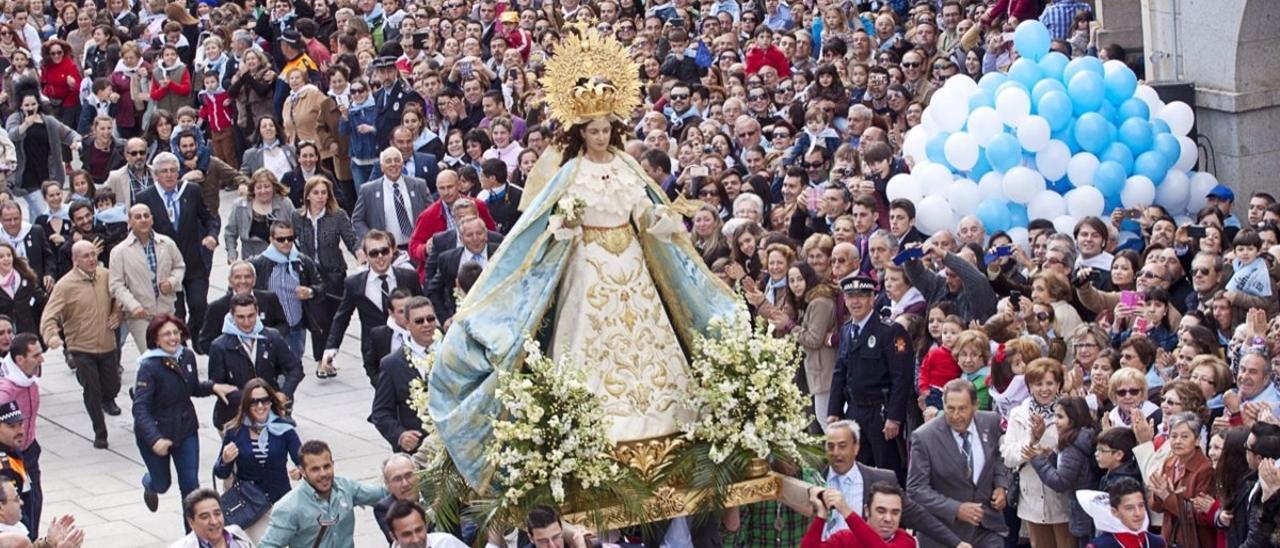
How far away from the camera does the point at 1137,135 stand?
18.1m

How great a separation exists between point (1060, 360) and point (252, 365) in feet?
16.0

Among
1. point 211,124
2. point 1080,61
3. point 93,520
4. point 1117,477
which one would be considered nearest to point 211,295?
point 211,124

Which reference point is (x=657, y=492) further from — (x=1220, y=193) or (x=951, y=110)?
(x=1220, y=193)

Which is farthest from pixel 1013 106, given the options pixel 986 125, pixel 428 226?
pixel 428 226

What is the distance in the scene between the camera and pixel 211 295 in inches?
882

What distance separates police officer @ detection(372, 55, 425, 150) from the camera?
23.1m

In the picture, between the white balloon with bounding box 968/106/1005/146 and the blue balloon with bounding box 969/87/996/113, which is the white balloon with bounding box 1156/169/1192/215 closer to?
the white balloon with bounding box 968/106/1005/146

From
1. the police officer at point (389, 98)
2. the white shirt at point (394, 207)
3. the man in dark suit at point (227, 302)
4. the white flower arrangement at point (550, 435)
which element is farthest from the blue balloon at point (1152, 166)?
the white flower arrangement at point (550, 435)

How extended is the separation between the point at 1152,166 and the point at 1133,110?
49 centimetres

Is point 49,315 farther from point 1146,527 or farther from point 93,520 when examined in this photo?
point 1146,527

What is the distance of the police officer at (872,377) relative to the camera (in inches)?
602

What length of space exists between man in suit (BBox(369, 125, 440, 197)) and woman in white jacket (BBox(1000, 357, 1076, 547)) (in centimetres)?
810

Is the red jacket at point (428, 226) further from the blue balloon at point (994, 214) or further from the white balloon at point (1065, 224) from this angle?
the white balloon at point (1065, 224)

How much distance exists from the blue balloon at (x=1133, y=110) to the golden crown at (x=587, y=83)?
7.14m
